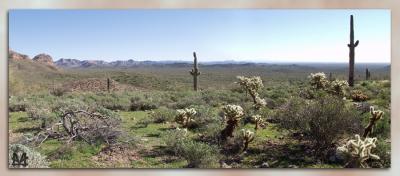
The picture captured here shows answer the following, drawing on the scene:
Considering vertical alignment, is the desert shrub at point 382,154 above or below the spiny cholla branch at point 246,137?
below

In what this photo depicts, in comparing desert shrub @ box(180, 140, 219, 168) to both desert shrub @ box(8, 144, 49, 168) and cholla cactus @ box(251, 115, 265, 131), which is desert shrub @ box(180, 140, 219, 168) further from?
desert shrub @ box(8, 144, 49, 168)

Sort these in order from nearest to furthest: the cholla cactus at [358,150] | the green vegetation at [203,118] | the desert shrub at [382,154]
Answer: the cholla cactus at [358,150], the desert shrub at [382,154], the green vegetation at [203,118]

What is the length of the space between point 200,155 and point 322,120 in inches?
62.6

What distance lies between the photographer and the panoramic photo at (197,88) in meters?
7.91

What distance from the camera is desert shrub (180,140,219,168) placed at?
788 centimetres

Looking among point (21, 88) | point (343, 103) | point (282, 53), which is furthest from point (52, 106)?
point (343, 103)

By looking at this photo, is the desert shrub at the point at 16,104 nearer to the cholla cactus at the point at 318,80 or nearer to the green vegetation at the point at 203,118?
the green vegetation at the point at 203,118

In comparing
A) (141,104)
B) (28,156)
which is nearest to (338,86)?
(141,104)

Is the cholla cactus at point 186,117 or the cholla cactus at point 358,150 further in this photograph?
the cholla cactus at point 186,117

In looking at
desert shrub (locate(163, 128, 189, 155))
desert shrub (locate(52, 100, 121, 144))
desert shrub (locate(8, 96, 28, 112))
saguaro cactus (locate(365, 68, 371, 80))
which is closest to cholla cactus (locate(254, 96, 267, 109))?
desert shrub (locate(163, 128, 189, 155))

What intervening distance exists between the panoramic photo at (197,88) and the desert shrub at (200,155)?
0.04 ft

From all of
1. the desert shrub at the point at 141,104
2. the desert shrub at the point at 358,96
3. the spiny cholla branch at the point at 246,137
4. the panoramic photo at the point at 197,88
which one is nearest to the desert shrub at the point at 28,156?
the panoramic photo at the point at 197,88

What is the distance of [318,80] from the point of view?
Result: 26.1 ft

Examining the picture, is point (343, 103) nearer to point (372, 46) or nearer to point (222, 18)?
point (372, 46)
